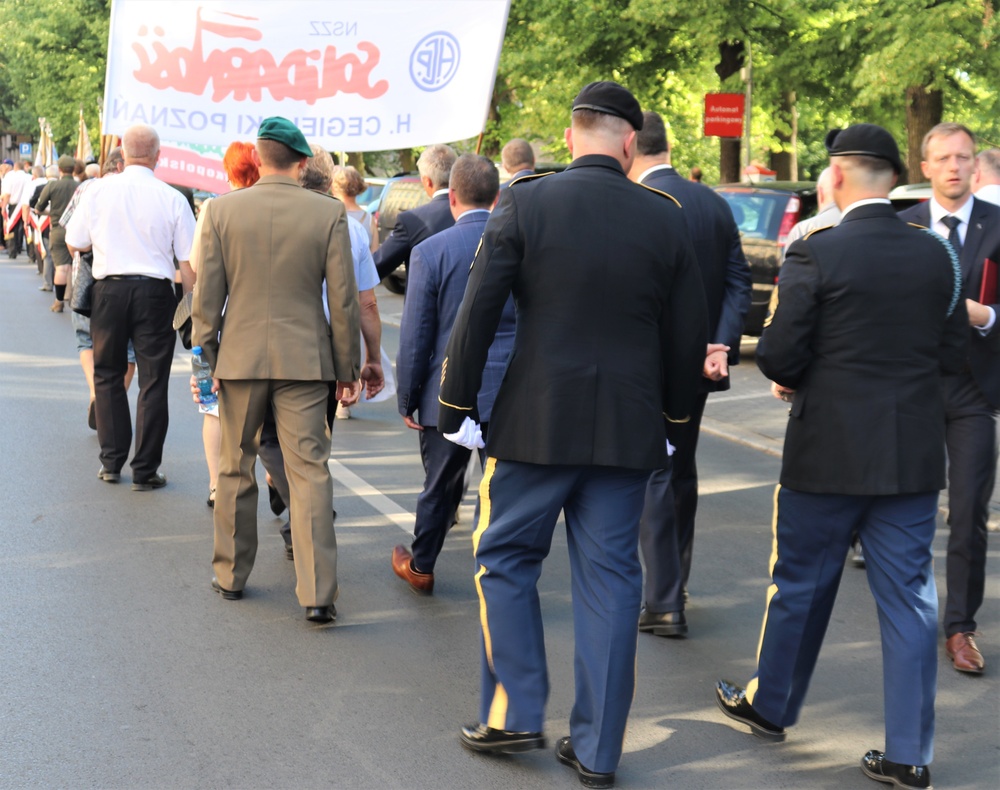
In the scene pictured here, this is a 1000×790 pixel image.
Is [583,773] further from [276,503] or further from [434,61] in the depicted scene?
[434,61]

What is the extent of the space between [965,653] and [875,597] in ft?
3.89

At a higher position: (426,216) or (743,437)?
(426,216)

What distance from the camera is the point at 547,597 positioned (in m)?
6.12

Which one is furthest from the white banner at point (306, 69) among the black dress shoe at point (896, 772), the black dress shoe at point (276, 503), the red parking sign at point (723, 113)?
the red parking sign at point (723, 113)

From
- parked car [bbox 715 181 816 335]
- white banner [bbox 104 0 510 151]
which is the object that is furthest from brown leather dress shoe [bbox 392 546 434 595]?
parked car [bbox 715 181 816 335]

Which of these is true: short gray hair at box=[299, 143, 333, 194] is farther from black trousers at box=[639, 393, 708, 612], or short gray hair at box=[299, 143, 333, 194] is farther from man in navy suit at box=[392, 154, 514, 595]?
black trousers at box=[639, 393, 708, 612]

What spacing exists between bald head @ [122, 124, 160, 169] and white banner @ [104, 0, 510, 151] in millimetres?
2030

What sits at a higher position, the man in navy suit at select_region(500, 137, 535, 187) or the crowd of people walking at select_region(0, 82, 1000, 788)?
the man in navy suit at select_region(500, 137, 535, 187)

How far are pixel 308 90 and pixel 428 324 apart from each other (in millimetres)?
4945

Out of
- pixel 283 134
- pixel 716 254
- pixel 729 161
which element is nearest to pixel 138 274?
pixel 283 134

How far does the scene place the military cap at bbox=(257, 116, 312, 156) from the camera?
562 cm

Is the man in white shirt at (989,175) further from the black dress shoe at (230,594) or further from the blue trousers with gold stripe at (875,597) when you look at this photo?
the black dress shoe at (230,594)

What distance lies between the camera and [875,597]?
14.0 feet

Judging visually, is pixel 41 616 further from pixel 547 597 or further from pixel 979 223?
pixel 979 223
